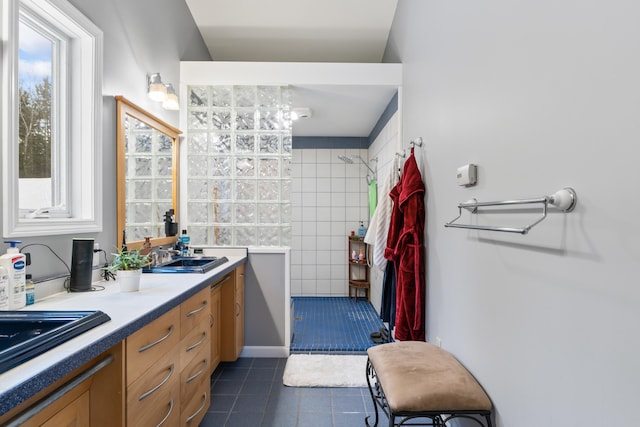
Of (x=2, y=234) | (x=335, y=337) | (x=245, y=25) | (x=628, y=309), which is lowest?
(x=335, y=337)

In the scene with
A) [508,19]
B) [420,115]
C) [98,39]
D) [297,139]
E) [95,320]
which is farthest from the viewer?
[297,139]

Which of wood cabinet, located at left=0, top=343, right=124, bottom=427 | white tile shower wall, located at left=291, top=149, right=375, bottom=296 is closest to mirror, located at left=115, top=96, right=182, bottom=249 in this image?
wood cabinet, located at left=0, top=343, right=124, bottom=427

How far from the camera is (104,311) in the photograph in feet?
3.79

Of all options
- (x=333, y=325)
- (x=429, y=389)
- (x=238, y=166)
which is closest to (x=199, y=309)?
(x=429, y=389)

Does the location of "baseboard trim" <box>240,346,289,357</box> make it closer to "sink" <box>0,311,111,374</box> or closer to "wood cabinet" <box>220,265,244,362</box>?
"wood cabinet" <box>220,265,244,362</box>

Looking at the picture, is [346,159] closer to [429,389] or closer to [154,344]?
[429,389]

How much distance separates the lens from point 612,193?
2.49 feet

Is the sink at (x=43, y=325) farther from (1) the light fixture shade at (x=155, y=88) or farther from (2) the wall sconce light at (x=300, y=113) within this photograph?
(2) the wall sconce light at (x=300, y=113)

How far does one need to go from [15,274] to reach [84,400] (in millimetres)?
521

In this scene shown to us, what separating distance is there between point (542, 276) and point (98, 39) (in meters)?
2.14

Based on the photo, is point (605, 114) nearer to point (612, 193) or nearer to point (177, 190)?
point (612, 193)

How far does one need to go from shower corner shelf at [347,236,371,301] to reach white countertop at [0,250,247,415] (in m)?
2.90

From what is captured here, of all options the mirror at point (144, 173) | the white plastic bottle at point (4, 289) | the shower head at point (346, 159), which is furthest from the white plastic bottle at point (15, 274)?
the shower head at point (346, 159)

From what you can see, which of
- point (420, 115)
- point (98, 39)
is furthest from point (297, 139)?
point (98, 39)
